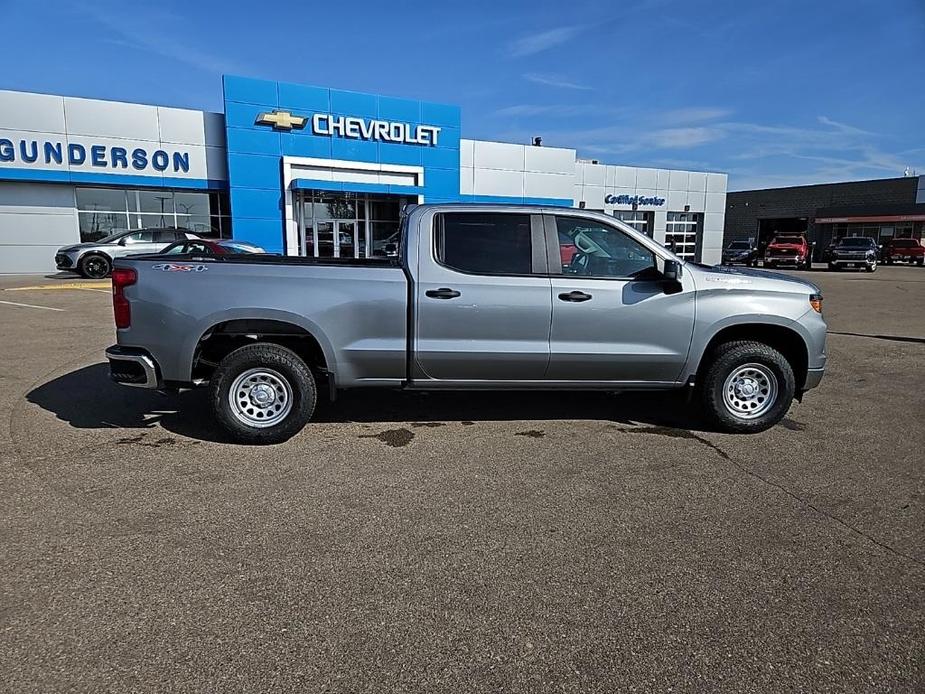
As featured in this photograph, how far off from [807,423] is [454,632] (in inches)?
181

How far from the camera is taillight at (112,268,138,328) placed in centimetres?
492

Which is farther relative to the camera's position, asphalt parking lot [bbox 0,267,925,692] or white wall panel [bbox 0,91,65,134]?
white wall panel [bbox 0,91,65,134]

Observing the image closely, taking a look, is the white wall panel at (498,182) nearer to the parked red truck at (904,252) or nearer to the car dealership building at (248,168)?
the car dealership building at (248,168)

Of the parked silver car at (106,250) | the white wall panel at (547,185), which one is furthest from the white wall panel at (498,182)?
the parked silver car at (106,250)

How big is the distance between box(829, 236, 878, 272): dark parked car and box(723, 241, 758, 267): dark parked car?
4043 millimetres

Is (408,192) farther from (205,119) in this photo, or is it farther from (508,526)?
(508,526)

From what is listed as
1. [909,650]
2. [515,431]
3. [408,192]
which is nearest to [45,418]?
[515,431]

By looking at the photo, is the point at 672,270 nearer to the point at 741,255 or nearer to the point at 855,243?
the point at 855,243

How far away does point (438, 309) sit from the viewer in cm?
514

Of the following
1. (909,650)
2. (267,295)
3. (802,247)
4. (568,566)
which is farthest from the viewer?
(802,247)

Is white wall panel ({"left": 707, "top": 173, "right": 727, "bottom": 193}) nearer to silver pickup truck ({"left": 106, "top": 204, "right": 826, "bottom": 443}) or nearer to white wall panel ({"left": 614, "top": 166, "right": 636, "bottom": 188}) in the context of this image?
white wall panel ({"left": 614, "top": 166, "right": 636, "bottom": 188})

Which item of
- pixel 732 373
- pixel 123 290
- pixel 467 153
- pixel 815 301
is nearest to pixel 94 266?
pixel 467 153

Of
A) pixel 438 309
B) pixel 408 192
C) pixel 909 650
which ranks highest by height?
pixel 408 192

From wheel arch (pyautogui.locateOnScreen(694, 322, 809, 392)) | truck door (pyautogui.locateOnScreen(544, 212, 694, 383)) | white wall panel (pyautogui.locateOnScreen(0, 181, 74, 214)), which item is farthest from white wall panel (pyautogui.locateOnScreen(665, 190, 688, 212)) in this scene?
truck door (pyautogui.locateOnScreen(544, 212, 694, 383))
